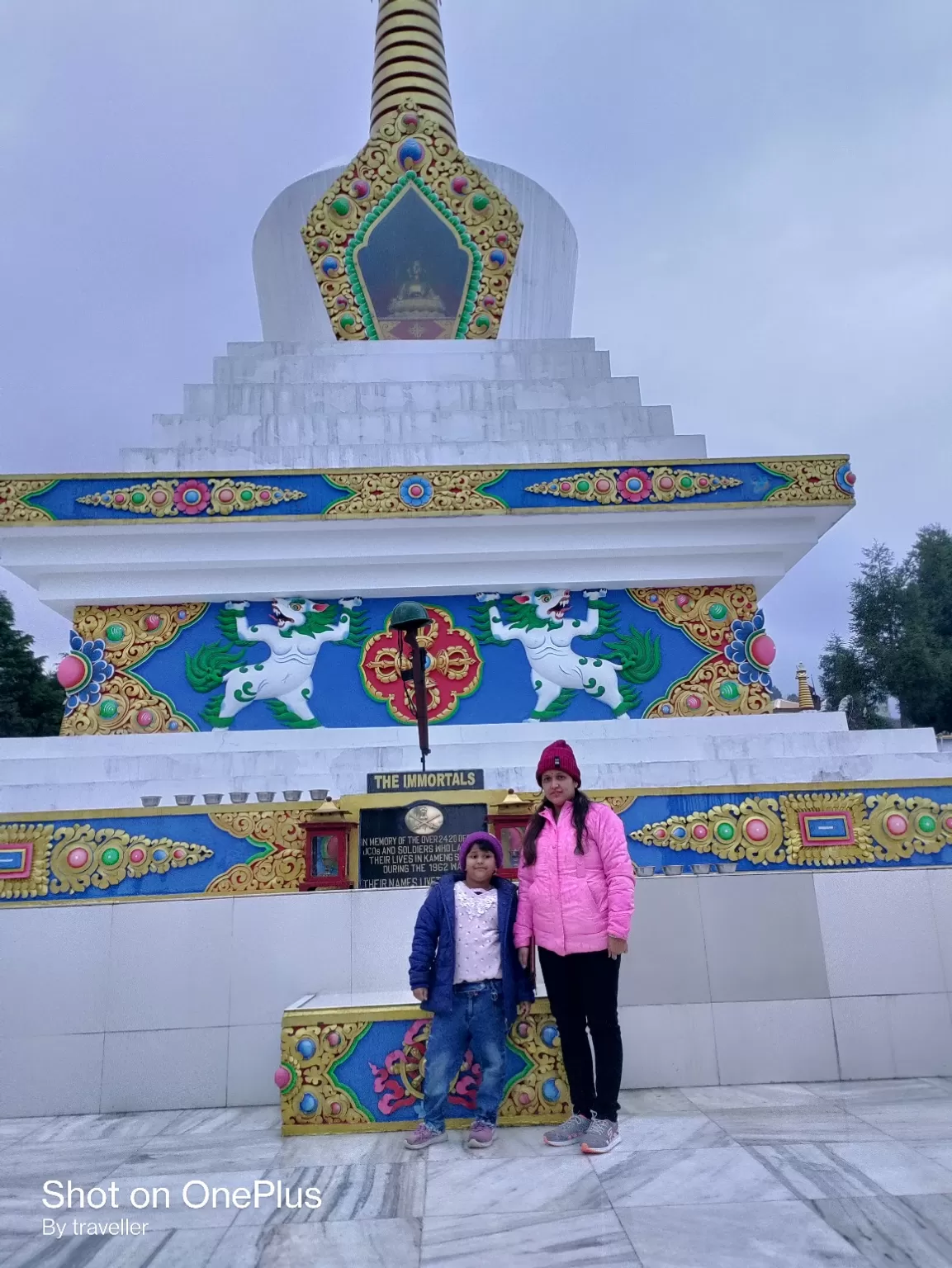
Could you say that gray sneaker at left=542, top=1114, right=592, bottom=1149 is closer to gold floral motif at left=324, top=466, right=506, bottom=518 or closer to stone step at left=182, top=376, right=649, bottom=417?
gold floral motif at left=324, top=466, right=506, bottom=518

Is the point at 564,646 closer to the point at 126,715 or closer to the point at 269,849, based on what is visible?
the point at 269,849

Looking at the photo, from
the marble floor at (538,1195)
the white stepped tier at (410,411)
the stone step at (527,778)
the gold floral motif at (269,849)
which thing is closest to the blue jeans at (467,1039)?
the marble floor at (538,1195)

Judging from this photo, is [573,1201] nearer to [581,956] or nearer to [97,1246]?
[581,956]

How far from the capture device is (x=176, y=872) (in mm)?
4906

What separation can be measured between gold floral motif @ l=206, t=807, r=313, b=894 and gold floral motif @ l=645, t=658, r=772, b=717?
2719 millimetres

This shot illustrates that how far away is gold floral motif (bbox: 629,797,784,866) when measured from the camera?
16.0 feet

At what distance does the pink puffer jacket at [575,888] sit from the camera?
10.3 feet

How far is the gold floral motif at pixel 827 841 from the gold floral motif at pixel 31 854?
3.91 meters

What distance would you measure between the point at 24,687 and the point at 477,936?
2121cm

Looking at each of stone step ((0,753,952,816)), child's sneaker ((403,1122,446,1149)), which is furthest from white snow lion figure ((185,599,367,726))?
child's sneaker ((403,1122,446,1149))

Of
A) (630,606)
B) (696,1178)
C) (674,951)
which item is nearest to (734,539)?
(630,606)

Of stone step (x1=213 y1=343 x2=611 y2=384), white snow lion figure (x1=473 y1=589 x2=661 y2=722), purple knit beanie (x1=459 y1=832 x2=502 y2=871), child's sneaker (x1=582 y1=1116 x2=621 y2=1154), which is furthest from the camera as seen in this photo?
stone step (x1=213 y1=343 x2=611 y2=384)

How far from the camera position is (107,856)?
4855mm

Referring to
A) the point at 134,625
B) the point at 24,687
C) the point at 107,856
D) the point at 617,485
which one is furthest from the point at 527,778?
the point at 24,687
